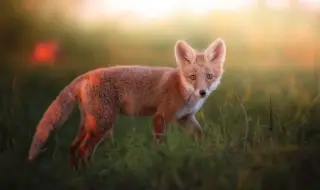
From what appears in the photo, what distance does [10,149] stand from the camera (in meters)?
1.49

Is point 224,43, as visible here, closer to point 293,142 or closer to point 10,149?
point 293,142

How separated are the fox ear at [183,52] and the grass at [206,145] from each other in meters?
0.12

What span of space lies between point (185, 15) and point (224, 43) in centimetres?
15

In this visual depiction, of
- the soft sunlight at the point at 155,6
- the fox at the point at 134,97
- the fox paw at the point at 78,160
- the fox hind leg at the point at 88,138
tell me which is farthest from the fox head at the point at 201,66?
the fox paw at the point at 78,160

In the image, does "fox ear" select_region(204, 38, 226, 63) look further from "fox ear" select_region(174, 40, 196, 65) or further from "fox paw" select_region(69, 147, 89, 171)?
"fox paw" select_region(69, 147, 89, 171)

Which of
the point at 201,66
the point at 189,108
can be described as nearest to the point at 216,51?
the point at 201,66

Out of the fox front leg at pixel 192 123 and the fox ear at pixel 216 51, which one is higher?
the fox ear at pixel 216 51

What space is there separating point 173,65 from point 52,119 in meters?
0.40

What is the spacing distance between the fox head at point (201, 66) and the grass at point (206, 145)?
4 centimetres

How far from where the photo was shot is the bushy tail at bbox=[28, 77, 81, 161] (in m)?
1.48

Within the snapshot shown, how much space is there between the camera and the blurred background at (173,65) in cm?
147

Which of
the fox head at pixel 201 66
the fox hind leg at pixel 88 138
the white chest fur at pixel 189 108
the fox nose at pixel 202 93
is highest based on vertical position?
the fox head at pixel 201 66

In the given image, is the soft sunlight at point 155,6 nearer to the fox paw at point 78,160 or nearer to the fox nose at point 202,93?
the fox nose at point 202,93

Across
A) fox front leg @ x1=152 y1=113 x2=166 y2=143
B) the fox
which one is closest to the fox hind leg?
the fox
